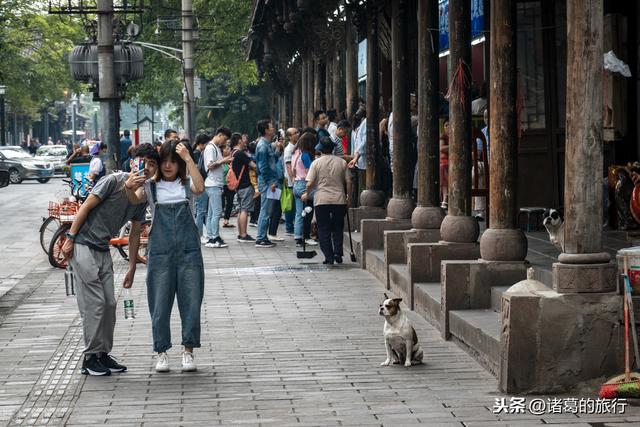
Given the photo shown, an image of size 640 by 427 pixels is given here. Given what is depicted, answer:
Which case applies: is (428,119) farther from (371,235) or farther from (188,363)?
(188,363)

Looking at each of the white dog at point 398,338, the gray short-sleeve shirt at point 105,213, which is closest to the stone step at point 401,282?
the white dog at point 398,338

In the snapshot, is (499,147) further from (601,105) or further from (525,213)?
(525,213)

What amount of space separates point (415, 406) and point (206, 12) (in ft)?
166

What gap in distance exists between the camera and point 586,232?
898 cm

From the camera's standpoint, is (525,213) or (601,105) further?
(525,213)

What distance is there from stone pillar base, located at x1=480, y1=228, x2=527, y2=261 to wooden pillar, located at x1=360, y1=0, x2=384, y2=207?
25.5 feet

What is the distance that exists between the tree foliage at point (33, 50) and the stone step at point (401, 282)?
44.9m

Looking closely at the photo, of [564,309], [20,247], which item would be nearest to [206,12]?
[20,247]

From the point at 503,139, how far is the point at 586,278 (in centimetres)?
240

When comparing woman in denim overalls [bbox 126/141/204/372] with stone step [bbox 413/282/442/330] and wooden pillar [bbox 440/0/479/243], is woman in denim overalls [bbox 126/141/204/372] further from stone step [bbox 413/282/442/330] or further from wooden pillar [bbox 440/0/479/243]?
wooden pillar [bbox 440/0/479/243]

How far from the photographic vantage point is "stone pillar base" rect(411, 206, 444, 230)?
14.7 metres

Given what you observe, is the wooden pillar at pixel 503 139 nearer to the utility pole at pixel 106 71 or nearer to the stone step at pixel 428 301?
the stone step at pixel 428 301

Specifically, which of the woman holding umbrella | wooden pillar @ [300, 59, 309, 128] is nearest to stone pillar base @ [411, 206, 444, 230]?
the woman holding umbrella

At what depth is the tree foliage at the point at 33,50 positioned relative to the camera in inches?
2432
